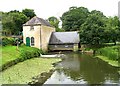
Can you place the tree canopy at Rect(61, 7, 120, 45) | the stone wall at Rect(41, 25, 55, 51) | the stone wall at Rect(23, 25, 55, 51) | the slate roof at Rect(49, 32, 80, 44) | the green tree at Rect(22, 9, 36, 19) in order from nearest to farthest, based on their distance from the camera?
the tree canopy at Rect(61, 7, 120, 45), the stone wall at Rect(23, 25, 55, 51), the stone wall at Rect(41, 25, 55, 51), the slate roof at Rect(49, 32, 80, 44), the green tree at Rect(22, 9, 36, 19)

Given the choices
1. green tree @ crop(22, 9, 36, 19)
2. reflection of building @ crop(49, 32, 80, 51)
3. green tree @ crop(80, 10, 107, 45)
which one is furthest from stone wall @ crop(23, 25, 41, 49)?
green tree @ crop(22, 9, 36, 19)

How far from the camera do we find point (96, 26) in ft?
120

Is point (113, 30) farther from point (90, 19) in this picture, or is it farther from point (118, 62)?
point (118, 62)

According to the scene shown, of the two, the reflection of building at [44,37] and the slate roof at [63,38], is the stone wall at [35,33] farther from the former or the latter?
the slate roof at [63,38]

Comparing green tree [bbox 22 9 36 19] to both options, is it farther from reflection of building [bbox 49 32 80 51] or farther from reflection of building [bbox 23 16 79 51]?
reflection of building [bbox 49 32 80 51]

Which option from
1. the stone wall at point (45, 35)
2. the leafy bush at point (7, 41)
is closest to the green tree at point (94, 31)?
the stone wall at point (45, 35)

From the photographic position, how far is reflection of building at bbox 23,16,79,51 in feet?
122

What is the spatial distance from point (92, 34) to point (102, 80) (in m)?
22.8

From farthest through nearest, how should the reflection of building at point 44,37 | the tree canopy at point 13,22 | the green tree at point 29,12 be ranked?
the green tree at point 29,12, the tree canopy at point 13,22, the reflection of building at point 44,37

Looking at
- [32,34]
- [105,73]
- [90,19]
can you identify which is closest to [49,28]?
[32,34]

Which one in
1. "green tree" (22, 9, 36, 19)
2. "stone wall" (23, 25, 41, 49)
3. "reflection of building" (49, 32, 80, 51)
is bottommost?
"reflection of building" (49, 32, 80, 51)

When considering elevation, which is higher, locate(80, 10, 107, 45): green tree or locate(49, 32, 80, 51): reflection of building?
locate(80, 10, 107, 45): green tree

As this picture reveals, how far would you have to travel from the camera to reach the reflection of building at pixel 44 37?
37.3m

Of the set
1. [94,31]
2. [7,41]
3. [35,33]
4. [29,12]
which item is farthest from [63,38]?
[29,12]
